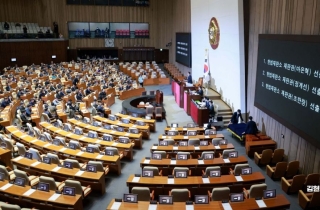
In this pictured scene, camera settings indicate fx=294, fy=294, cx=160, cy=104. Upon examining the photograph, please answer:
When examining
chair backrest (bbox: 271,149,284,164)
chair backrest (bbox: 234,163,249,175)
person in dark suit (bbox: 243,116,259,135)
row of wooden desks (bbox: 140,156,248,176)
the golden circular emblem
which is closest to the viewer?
chair backrest (bbox: 234,163,249,175)

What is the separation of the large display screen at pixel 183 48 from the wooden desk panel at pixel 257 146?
48.5ft

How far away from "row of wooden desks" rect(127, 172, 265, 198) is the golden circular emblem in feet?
37.1

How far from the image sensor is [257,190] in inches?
274

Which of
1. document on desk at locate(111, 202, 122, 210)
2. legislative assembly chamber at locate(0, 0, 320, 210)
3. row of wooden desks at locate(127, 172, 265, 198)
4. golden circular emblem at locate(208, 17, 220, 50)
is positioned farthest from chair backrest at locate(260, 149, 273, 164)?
golden circular emblem at locate(208, 17, 220, 50)

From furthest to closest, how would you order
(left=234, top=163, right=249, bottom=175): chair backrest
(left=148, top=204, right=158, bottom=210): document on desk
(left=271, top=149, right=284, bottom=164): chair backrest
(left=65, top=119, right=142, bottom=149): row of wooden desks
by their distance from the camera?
(left=65, top=119, right=142, bottom=149): row of wooden desks < (left=271, top=149, right=284, bottom=164): chair backrest < (left=234, top=163, right=249, bottom=175): chair backrest < (left=148, top=204, right=158, bottom=210): document on desk

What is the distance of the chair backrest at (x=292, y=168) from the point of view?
353 inches

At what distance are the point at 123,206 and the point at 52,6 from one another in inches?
1251

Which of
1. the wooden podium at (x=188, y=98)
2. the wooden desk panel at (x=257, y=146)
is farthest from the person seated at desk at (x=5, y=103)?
the wooden desk panel at (x=257, y=146)

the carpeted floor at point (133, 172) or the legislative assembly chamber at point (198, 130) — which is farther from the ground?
the legislative assembly chamber at point (198, 130)

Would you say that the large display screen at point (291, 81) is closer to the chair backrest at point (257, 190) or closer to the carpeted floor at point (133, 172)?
the carpeted floor at point (133, 172)

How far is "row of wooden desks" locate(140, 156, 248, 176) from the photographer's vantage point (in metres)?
8.59

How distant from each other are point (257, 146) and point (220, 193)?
4.78 metres

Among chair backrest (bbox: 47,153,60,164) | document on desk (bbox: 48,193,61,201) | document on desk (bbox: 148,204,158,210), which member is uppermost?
chair backrest (bbox: 47,153,60,164)

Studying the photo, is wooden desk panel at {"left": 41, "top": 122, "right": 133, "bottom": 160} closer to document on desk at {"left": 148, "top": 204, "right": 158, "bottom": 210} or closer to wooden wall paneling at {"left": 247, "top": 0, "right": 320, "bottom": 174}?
document on desk at {"left": 148, "top": 204, "right": 158, "bottom": 210}
